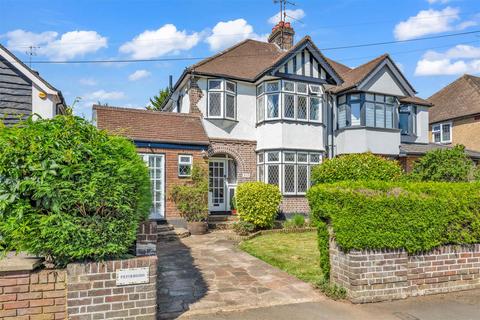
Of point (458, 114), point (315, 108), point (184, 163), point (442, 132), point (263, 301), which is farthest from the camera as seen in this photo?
point (442, 132)

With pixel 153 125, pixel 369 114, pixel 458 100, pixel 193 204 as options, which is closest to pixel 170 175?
pixel 193 204

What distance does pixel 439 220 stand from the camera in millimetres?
5652

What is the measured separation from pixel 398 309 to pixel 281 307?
1.74 m

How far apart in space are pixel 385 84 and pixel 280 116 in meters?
6.50

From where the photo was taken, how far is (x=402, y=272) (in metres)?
5.45

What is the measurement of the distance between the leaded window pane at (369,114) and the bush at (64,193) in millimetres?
15127

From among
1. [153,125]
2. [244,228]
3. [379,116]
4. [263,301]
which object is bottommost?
[263,301]

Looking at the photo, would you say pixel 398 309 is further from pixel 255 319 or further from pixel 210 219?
pixel 210 219

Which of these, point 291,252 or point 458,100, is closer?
point 291,252

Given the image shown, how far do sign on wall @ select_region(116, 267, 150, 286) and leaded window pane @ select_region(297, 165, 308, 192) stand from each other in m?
12.0

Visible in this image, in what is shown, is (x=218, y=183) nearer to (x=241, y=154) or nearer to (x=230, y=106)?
(x=241, y=154)

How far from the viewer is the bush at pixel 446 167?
35.5 feet

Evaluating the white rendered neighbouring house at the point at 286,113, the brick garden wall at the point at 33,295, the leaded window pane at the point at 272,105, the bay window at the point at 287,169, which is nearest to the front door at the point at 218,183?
the white rendered neighbouring house at the point at 286,113

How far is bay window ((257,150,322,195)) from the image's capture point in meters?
15.2
